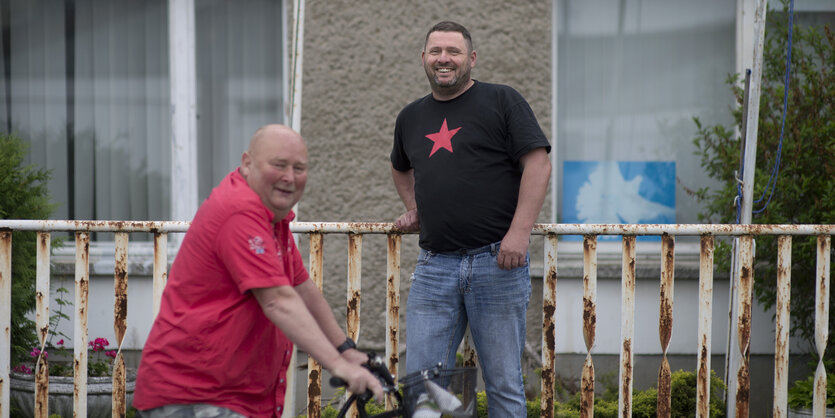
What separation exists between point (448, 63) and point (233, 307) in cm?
152

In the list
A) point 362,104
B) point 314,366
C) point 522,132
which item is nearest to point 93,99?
point 362,104

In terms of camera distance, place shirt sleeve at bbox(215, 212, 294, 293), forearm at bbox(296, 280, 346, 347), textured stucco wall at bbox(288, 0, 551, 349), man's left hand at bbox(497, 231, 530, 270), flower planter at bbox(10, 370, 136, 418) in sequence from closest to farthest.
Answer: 1. shirt sleeve at bbox(215, 212, 294, 293)
2. forearm at bbox(296, 280, 346, 347)
3. man's left hand at bbox(497, 231, 530, 270)
4. flower planter at bbox(10, 370, 136, 418)
5. textured stucco wall at bbox(288, 0, 551, 349)

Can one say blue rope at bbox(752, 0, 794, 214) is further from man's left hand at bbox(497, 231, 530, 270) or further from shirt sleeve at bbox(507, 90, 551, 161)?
man's left hand at bbox(497, 231, 530, 270)

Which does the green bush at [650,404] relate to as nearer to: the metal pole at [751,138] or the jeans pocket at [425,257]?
the metal pole at [751,138]

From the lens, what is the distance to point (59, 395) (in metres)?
4.38

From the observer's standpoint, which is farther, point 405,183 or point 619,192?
point 619,192

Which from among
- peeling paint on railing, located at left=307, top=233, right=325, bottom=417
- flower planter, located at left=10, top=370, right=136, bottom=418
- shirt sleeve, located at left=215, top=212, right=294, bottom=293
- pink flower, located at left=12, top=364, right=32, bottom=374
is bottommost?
flower planter, located at left=10, top=370, right=136, bottom=418

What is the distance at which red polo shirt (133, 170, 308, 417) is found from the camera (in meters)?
2.03

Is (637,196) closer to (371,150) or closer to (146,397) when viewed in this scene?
(371,150)

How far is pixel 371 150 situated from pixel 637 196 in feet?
6.84

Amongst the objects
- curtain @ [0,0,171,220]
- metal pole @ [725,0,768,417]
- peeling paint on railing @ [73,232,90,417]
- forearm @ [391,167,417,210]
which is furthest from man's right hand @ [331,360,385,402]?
curtain @ [0,0,171,220]

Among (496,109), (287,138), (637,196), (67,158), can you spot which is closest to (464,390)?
(287,138)

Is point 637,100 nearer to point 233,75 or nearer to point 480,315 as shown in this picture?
point 233,75

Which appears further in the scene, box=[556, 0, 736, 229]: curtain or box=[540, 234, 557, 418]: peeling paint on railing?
box=[556, 0, 736, 229]: curtain
